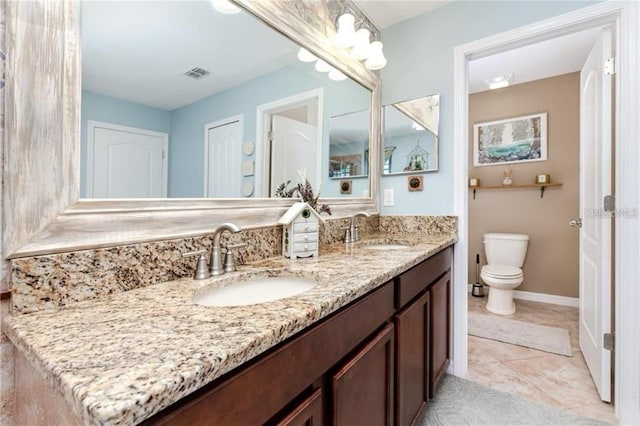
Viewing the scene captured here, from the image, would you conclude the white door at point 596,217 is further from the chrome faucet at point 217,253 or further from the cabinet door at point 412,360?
the chrome faucet at point 217,253

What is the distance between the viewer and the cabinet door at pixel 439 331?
1.42 m

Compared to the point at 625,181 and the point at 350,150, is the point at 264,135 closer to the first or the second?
the point at 350,150

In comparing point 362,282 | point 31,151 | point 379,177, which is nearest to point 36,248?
point 31,151

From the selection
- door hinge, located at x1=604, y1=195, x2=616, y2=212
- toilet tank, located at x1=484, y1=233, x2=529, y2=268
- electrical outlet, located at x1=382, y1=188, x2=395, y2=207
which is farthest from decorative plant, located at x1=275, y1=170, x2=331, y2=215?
toilet tank, located at x1=484, y1=233, x2=529, y2=268

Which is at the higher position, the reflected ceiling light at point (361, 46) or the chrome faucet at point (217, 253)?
the reflected ceiling light at point (361, 46)

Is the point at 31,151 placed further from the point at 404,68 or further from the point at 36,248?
the point at 404,68

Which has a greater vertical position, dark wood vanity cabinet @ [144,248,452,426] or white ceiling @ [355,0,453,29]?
white ceiling @ [355,0,453,29]

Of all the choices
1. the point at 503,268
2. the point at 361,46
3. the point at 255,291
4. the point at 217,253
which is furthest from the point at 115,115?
the point at 503,268

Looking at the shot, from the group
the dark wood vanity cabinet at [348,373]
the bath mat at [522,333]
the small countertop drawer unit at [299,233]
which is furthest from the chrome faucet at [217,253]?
the bath mat at [522,333]

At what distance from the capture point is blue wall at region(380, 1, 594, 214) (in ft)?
5.65

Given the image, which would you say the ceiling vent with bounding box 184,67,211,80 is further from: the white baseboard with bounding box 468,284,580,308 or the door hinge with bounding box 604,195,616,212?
the white baseboard with bounding box 468,284,580,308

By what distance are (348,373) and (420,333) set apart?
24.6 inches

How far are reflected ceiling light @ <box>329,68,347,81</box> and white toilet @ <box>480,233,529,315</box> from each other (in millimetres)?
2191

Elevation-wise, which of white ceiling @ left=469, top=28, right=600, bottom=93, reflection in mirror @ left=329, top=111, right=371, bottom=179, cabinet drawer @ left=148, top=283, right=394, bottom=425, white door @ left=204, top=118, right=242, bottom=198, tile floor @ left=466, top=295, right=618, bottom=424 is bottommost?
tile floor @ left=466, top=295, right=618, bottom=424
